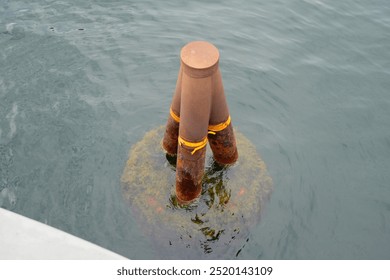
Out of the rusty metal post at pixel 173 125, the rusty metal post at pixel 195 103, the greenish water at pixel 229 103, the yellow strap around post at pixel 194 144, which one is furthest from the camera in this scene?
the greenish water at pixel 229 103

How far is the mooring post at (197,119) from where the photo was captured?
4508 mm

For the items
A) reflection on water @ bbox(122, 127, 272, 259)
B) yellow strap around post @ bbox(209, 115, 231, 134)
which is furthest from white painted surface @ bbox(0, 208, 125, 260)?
yellow strap around post @ bbox(209, 115, 231, 134)

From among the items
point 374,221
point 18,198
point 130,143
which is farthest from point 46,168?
point 374,221

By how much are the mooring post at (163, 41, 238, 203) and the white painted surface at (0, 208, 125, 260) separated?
1.99 meters

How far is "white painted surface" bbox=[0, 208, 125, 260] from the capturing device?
3.42 m

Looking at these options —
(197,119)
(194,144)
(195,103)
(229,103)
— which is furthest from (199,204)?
(229,103)

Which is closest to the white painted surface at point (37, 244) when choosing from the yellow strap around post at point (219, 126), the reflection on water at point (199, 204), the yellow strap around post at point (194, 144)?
the yellow strap around post at point (194, 144)

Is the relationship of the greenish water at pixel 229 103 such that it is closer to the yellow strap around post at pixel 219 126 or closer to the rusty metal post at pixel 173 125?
the rusty metal post at pixel 173 125

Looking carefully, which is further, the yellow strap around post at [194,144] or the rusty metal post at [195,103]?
the yellow strap around post at [194,144]

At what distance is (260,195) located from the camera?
623 centimetres

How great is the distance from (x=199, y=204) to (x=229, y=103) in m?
3.07

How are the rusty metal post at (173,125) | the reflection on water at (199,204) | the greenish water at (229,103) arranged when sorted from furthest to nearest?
the greenish water at (229,103) → the reflection on water at (199,204) → the rusty metal post at (173,125)

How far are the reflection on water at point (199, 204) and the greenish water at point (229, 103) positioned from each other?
234 millimetres

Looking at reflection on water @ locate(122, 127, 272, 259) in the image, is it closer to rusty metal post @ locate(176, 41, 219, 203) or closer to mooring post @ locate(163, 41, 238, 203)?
mooring post @ locate(163, 41, 238, 203)
